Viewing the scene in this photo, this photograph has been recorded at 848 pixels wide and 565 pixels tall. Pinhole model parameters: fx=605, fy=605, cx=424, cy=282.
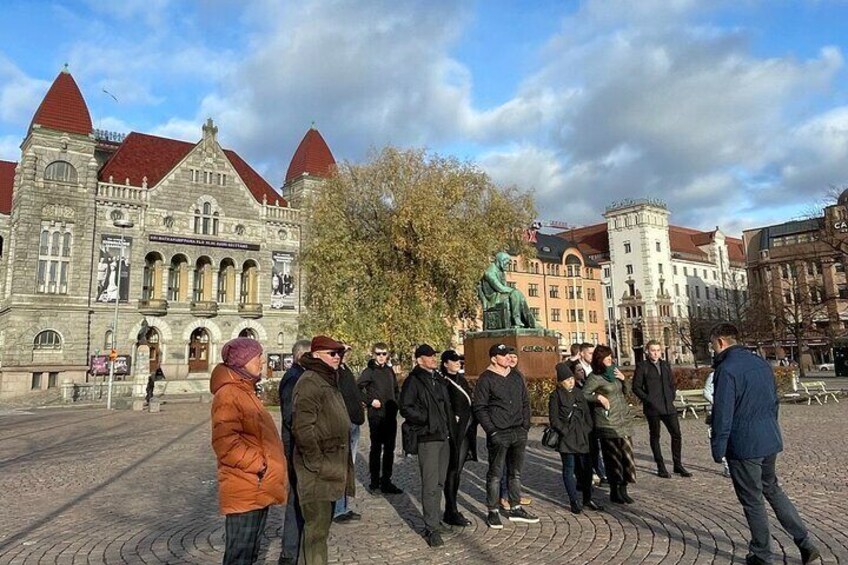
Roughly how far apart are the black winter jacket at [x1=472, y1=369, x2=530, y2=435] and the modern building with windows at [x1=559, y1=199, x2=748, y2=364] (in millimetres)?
77305

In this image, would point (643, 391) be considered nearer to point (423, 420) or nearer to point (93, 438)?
point (423, 420)

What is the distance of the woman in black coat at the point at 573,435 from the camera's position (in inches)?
288

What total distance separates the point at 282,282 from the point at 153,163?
48.6 ft

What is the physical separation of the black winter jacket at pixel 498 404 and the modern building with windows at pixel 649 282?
77.3 metres

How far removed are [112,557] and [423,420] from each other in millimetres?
3396

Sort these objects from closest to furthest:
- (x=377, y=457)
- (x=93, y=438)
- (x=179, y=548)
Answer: (x=179, y=548)
(x=377, y=457)
(x=93, y=438)

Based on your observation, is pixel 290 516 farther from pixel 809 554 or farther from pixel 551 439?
pixel 809 554

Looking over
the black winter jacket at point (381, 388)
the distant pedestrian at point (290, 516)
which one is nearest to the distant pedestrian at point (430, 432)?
the distant pedestrian at point (290, 516)

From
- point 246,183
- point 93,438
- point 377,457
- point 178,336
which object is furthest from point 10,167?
point 377,457

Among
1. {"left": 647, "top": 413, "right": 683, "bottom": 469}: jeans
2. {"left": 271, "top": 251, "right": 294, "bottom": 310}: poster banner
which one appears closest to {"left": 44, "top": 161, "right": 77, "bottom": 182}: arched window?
{"left": 271, "top": 251, "right": 294, "bottom": 310}: poster banner

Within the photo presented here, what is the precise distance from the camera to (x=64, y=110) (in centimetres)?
4406

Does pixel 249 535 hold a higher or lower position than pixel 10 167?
lower

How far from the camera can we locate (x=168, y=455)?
13.3 meters

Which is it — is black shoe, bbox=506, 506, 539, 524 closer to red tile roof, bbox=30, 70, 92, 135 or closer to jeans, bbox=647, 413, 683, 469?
jeans, bbox=647, 413, 683, 469
